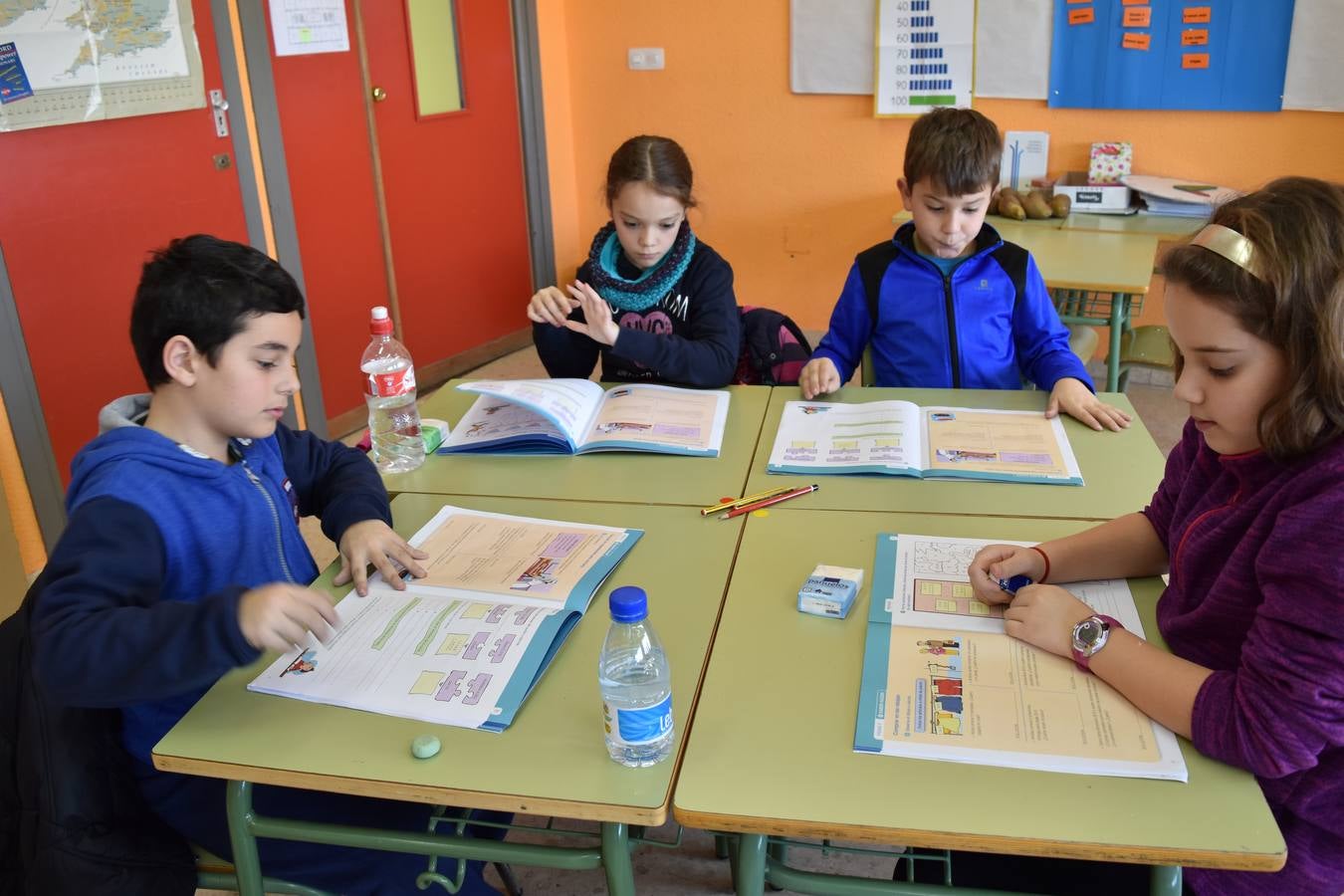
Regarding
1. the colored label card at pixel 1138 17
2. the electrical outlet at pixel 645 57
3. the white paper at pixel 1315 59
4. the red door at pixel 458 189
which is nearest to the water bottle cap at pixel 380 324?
the red door at pixel 458 189

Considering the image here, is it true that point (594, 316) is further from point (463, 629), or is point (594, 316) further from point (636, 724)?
point (636, 724)

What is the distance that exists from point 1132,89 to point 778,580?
10.9 ft

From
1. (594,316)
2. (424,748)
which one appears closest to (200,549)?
(424,748)

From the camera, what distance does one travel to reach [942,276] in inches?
86.0

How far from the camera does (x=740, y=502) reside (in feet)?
5.14

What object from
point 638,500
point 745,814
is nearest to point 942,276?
point 638,500

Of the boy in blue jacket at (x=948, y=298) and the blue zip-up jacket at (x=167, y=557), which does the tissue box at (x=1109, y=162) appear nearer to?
the boy in blue jacket at (x=948, y=298)

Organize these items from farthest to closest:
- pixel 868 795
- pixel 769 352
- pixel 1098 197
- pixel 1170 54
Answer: pixel 1170 54, pixel 1098 197, pixel 769 352, pixel 868 795

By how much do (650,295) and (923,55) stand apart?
2448 mm

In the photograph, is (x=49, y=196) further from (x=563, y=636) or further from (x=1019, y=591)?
(x=1019, y=591)

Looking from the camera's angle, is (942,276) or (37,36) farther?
→ (37,36)

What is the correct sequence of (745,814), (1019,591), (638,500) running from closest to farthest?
(745,814)
(1019,591)
(638,500)

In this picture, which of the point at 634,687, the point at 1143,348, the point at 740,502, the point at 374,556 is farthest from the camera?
the point at 1143,348

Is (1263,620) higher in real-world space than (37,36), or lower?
lower
